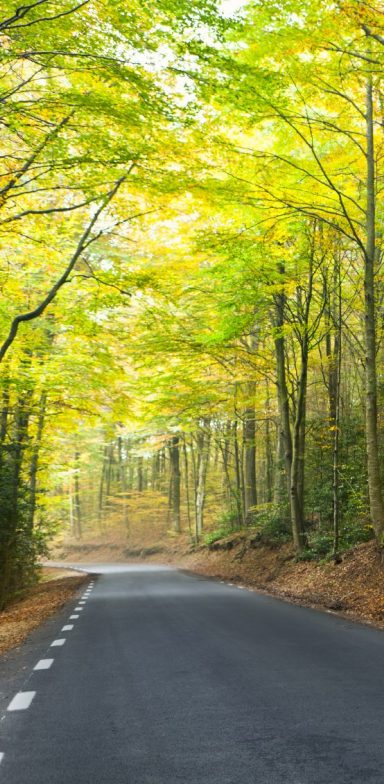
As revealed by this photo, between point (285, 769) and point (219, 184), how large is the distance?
10.2 metres

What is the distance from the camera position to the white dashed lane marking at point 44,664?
271 inches

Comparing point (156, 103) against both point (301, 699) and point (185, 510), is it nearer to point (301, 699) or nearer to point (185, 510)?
point (301, 699)

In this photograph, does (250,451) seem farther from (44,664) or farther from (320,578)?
(44,664)

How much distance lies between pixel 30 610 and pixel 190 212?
31.1 ft

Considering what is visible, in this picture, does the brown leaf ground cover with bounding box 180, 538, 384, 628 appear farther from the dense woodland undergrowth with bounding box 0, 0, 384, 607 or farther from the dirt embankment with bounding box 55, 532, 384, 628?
the dense woodland undergrowth with bounding box 0, 0, 384, 607

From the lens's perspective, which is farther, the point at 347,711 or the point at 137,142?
the point at 137,142

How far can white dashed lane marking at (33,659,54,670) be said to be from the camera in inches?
271

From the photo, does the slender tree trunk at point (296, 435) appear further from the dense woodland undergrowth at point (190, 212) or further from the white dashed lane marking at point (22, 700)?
the white dashed lane marking at point (22, 700)

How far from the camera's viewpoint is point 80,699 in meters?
5.38

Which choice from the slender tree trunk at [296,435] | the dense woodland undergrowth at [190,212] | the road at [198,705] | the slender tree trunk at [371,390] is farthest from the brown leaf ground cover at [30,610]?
the slender tree trunk at [371,390]

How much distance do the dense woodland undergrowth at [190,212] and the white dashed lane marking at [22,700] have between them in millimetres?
6786

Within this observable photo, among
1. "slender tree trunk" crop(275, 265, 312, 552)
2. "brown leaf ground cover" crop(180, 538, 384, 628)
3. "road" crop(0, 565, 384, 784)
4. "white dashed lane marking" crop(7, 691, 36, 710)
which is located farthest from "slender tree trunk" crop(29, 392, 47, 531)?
"white dashed lane marking" crop(7, 691, 36, 710)

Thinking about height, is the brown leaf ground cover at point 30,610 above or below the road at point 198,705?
below

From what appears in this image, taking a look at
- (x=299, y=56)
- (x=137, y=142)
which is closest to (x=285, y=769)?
(x=137, y=142)
